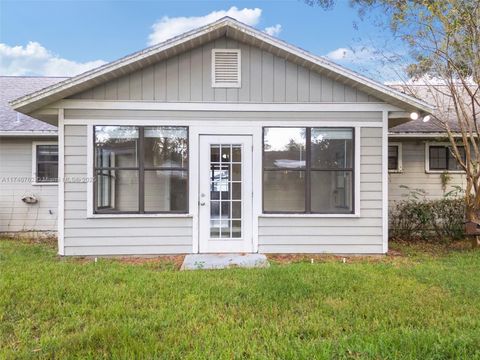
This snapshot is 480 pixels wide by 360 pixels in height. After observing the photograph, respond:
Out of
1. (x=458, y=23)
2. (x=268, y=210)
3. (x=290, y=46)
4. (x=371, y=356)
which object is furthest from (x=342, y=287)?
(x=458, y=23)

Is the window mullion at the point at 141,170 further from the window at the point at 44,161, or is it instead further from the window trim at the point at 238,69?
the window at the point at 44,161

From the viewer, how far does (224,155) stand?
20.6 ft

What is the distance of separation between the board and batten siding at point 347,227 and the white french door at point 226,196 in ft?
1.25

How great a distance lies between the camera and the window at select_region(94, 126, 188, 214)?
619cm

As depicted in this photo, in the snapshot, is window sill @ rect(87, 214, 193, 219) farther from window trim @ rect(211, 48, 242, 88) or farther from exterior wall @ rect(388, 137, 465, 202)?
exterior wall @ rect(388, 137, 465, 202)

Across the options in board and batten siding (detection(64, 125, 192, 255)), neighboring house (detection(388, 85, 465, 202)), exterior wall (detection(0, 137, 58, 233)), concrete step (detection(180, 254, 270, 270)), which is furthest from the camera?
neighboring house (detection(388, 85, 465, 202))

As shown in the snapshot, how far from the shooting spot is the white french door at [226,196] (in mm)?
6227

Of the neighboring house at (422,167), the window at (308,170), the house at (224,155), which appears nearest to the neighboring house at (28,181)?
the house at (224,155)

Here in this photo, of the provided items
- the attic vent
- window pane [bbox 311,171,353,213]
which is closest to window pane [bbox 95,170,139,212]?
the attic vent

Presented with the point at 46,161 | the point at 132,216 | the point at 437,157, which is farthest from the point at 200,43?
the point at 437,157

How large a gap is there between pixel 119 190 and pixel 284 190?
309 cm

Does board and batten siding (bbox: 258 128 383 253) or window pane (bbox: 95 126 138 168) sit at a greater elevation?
window pane (bbox: 95 126 138 168)

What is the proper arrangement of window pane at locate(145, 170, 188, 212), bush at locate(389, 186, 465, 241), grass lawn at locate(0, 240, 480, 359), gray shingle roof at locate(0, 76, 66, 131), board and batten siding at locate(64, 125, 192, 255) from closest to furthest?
1. grass lawn at locate(0, 240, 480, 359)
2. board and batten siding at locate(64, 125, 192, 255)
3. window pane at locate(145, 170, 188, 212)
4. bush at locate(389, 186, 465, 241)
5. gray shingle roof at locate(0, 76, 66, 131)

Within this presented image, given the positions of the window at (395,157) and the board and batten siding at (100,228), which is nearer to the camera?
the board and batten siding at (100,228)
